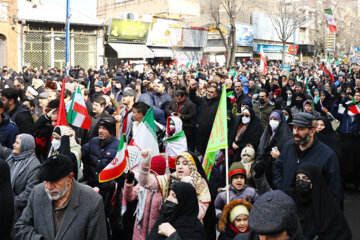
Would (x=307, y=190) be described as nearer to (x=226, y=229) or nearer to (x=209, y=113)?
(x=226, y=229)

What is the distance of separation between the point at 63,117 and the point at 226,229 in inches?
97.7

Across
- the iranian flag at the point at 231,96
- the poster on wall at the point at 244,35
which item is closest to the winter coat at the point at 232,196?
the iranian flag at the point at 231,96

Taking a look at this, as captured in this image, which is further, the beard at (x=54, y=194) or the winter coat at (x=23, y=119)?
the winter coat at (x=23, y=119)

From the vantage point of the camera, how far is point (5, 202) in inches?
154

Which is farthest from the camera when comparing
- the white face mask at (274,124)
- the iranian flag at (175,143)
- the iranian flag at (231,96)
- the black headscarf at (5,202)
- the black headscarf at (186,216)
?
the iranian flag at (231,96)

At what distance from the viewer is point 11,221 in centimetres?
401

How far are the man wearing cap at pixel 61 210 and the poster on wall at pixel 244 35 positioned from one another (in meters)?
46.5

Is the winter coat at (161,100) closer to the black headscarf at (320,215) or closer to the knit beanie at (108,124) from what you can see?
the knit beanie at (108,124)

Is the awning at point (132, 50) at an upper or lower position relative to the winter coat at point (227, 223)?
upper

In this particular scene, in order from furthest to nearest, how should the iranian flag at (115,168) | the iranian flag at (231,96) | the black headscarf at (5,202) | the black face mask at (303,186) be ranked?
1. the iranian flag at (231,96)
2. the iranian flag at (115,168)
3. the black headscarf at (5,202)
4. the black face mask at (303,186)

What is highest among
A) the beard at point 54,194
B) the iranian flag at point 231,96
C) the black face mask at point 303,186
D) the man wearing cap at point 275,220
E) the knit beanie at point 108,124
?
the iranian flag at point 231,96

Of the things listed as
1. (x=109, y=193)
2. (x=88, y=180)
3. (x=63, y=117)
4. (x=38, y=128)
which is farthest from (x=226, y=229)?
(x=38, y=128)

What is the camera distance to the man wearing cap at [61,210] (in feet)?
10.3

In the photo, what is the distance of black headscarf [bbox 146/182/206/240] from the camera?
337cm
